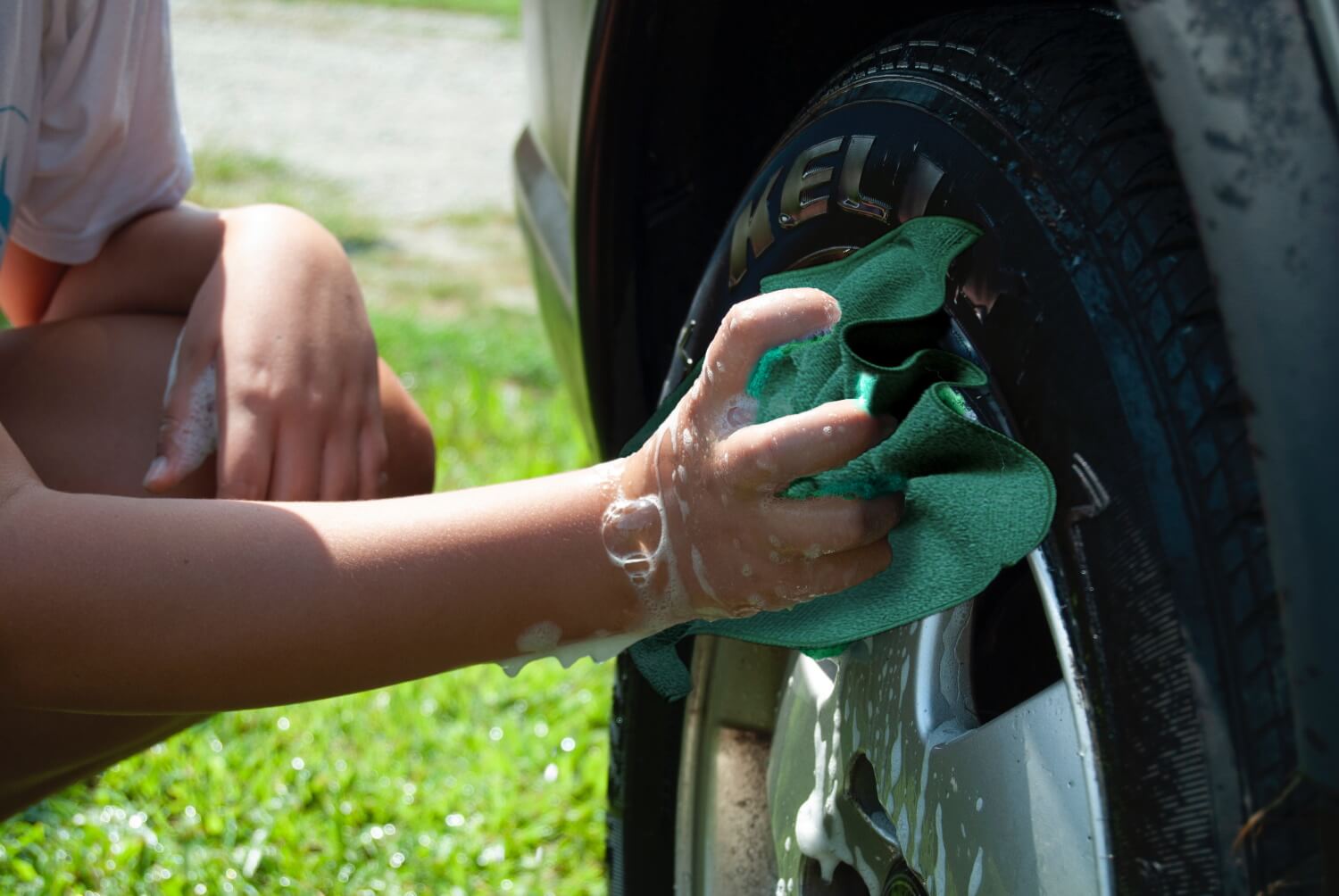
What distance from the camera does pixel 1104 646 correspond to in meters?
0.86

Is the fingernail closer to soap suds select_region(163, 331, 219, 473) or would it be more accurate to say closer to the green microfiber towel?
soap suds select_region(163, 331, 219, 473)

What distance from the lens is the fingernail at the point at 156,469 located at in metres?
1.47

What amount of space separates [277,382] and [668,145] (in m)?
0.50

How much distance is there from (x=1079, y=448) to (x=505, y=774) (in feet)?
5.15

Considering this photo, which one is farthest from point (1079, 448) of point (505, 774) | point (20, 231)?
point (505, 774)

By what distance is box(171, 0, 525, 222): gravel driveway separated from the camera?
19.1 feet

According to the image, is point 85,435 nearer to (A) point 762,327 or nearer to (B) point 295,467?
(B) point 295,467

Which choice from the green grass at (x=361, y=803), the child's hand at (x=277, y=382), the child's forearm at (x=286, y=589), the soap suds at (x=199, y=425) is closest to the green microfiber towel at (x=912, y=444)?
the child's forearm at (x=286, y=589)

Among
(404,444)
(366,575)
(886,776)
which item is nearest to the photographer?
(366,575)

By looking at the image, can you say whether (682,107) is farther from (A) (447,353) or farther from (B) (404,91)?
(B) (404,91)

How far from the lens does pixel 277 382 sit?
1472 mm

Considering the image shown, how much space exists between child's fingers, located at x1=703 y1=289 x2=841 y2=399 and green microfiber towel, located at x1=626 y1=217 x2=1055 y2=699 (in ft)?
0.04

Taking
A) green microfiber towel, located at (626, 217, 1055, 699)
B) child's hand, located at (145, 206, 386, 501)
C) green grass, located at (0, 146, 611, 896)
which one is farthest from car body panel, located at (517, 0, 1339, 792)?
green grass, located at (0, 146, 611, 896)

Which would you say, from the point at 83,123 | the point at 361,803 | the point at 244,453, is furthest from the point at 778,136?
the point at 361,803
